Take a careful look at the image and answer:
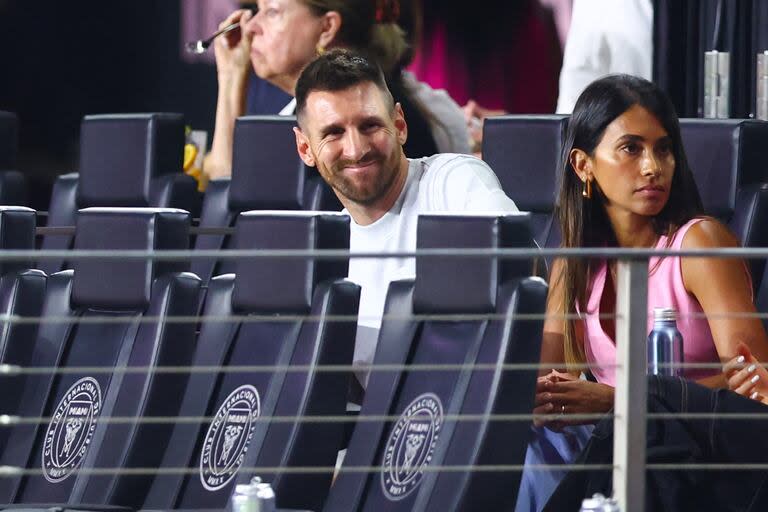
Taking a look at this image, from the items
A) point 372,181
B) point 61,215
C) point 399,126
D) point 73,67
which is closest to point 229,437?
point 372,181

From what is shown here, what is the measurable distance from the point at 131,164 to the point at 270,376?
159 cm

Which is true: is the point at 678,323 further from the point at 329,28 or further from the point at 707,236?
the point at 329,28

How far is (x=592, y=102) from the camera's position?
2863 millimetres

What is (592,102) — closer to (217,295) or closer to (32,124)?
(217,295)

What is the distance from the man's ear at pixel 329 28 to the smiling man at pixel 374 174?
99.8 inches

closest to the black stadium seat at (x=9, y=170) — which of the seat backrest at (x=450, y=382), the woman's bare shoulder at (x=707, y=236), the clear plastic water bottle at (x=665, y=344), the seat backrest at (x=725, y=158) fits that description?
the seat backrest at (x=725, y=158)

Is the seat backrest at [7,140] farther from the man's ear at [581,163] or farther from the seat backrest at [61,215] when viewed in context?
the man's ear at [581,163]

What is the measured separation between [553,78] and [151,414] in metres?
2.98

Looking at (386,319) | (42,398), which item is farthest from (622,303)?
(42,398)

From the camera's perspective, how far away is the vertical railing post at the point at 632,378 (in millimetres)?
2166

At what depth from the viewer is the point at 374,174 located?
2926 millimetres

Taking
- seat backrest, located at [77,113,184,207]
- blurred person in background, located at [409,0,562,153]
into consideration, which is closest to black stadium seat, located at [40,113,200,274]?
seat backrest, located at [77,113,184,207]

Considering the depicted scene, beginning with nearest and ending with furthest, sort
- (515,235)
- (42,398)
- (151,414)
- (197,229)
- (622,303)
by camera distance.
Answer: (622,303), (515,235), (151,414), (42,398), (197,229)

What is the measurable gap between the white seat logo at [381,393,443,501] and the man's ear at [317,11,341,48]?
A: 3.13 meters
